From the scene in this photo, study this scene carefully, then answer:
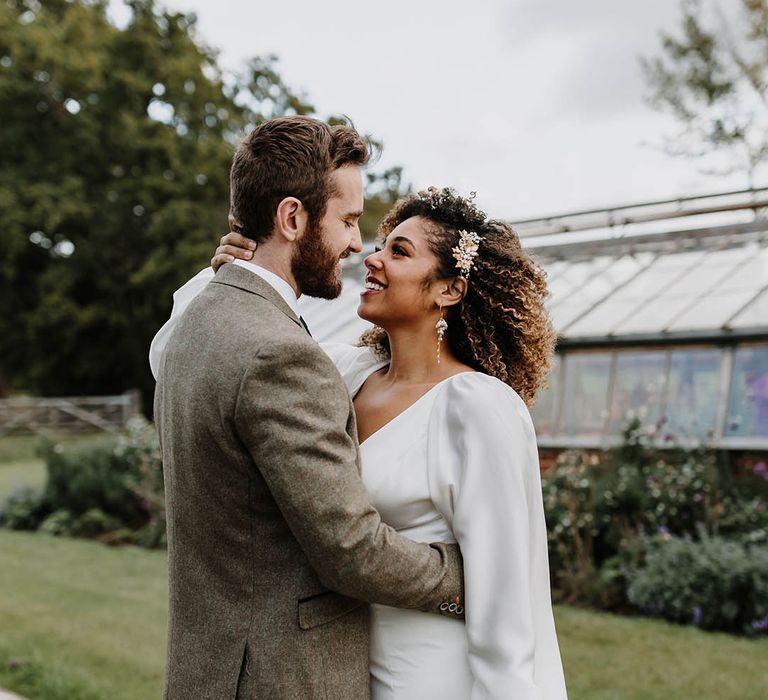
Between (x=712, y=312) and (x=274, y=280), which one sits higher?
(x=712, y=312)

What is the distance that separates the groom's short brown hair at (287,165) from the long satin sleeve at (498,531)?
668mm

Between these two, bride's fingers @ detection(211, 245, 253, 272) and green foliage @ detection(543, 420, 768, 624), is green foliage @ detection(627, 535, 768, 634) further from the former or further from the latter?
bride's fingers @ detection(211, 245, 253, 272)

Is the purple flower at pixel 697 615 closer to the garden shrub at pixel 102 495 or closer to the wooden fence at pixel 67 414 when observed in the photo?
the garden shrub at pixel 102 495

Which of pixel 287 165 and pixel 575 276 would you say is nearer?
pixel 287 165

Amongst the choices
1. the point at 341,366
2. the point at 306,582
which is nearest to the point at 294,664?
the point at 306,582

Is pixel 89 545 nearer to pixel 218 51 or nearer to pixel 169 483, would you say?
pixel 169 483

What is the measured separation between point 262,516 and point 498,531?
1.99 ft

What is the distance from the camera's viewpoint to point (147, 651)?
6137 mm

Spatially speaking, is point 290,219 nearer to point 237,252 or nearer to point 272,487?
point 237,252

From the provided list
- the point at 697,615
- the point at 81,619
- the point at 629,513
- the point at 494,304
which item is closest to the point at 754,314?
the point at 629,513

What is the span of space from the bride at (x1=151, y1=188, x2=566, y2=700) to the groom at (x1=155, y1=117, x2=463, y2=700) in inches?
5.2

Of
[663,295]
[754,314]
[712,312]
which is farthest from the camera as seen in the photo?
[663,295]

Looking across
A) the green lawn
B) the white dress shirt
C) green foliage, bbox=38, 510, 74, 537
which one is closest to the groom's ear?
the white dress shirt

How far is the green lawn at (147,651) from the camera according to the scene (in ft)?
17.0
